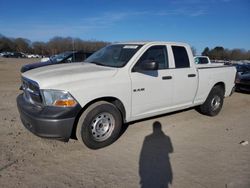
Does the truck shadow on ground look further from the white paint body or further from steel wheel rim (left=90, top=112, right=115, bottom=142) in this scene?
steel wheel rim (left=90, top=112, right=115, bottom=142)

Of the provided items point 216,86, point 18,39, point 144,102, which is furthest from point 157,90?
point 18,39

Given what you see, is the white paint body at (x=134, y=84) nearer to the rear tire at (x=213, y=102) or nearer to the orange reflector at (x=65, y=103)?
the orange reflector at (x=65, y=103)

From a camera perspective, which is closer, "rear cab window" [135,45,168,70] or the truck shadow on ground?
the truck shadow on ground

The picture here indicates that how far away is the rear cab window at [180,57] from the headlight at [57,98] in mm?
2731

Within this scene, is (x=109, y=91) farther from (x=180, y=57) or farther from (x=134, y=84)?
(x=180, y=57)

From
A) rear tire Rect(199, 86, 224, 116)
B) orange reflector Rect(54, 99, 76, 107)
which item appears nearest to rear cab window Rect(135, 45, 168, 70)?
orange reflector Rect(54, 99, 76, 107)

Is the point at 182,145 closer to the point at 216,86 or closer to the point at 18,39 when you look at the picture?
the point at 216,86

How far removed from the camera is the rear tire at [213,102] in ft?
20.5

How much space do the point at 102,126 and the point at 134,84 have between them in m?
0.99

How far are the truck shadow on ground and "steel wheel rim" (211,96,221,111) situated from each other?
2198mm

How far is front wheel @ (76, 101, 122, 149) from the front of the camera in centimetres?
390

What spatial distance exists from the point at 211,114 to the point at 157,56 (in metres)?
2.66

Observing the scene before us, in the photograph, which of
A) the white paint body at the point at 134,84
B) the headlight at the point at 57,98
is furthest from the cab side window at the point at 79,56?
the headlight at the point at 57,98

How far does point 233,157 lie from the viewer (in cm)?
402
